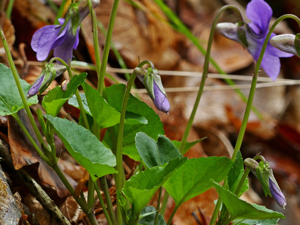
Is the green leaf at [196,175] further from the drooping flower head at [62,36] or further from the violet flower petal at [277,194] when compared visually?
the drooping flower head at [62,36]

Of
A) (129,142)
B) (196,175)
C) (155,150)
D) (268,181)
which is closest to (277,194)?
(268,181)

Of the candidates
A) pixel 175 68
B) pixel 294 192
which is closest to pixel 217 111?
pixel 175 68

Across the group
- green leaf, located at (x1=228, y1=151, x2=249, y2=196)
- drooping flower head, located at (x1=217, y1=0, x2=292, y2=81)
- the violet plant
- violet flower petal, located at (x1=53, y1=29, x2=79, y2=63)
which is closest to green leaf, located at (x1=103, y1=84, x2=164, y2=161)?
the violet plant

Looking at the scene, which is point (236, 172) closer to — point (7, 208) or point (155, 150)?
point (155, 150)

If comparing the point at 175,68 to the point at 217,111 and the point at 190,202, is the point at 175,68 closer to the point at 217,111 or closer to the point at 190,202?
the point at 217,111

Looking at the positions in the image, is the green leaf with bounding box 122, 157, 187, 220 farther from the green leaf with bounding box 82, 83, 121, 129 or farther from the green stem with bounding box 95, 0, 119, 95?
the green stem with bounding box 95, 0, 119, 95

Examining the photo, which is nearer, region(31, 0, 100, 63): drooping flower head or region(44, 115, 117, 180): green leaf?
region(44, 115, 117, 180): green leaf
